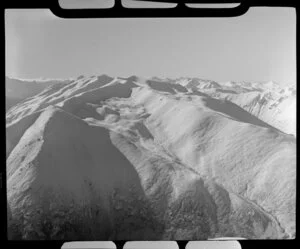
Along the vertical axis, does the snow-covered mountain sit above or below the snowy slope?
below

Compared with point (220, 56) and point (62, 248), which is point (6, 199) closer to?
point (62, 248)

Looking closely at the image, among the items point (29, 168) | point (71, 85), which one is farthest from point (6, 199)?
point (71, 85)

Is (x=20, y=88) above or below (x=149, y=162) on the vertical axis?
above

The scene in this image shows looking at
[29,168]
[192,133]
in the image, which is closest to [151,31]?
[192,133]

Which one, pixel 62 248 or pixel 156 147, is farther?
pixel 156 147

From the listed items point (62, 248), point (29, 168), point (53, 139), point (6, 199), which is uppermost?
point (53, 139)

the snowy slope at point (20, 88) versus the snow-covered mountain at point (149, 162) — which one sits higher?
the snowy slope at point (20, 88)

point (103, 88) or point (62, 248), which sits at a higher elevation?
point (103, 88)
